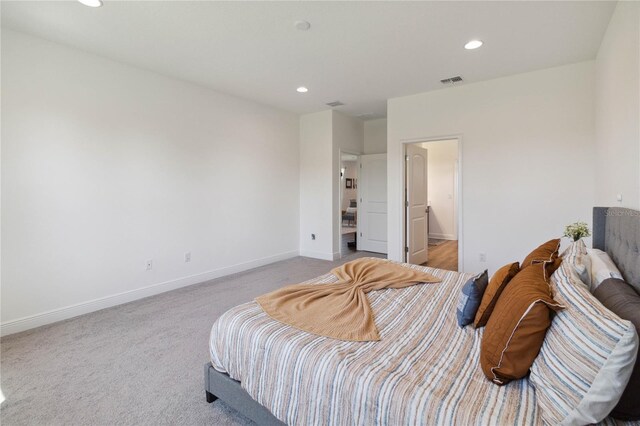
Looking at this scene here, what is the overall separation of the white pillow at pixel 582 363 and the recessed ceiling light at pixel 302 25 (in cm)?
266

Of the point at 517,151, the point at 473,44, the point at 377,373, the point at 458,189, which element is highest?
the point at 473,44

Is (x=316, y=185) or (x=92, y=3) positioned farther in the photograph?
(x=316, y=185)

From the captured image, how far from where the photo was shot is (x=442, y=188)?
7738 mm

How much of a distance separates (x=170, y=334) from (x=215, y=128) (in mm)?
2825

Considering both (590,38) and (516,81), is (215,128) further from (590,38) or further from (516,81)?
(590,38)

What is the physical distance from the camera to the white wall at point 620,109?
193 cm

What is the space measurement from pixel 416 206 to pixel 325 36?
3087mm

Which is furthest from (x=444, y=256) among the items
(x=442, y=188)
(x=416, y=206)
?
(x=442, y=188)

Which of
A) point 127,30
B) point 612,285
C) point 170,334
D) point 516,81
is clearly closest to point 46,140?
point 127,30

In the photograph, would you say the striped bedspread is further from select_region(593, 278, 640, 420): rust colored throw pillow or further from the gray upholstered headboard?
the gray upholstered headboard

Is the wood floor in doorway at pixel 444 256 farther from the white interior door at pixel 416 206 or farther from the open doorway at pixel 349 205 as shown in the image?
the open doorway at pixel 349 205

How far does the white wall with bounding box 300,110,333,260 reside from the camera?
5441 millimetres

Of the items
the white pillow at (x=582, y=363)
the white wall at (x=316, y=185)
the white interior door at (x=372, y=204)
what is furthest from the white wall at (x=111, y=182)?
the white pillow at (x=582, y=363)

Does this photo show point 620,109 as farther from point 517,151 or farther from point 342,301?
point 342,301
